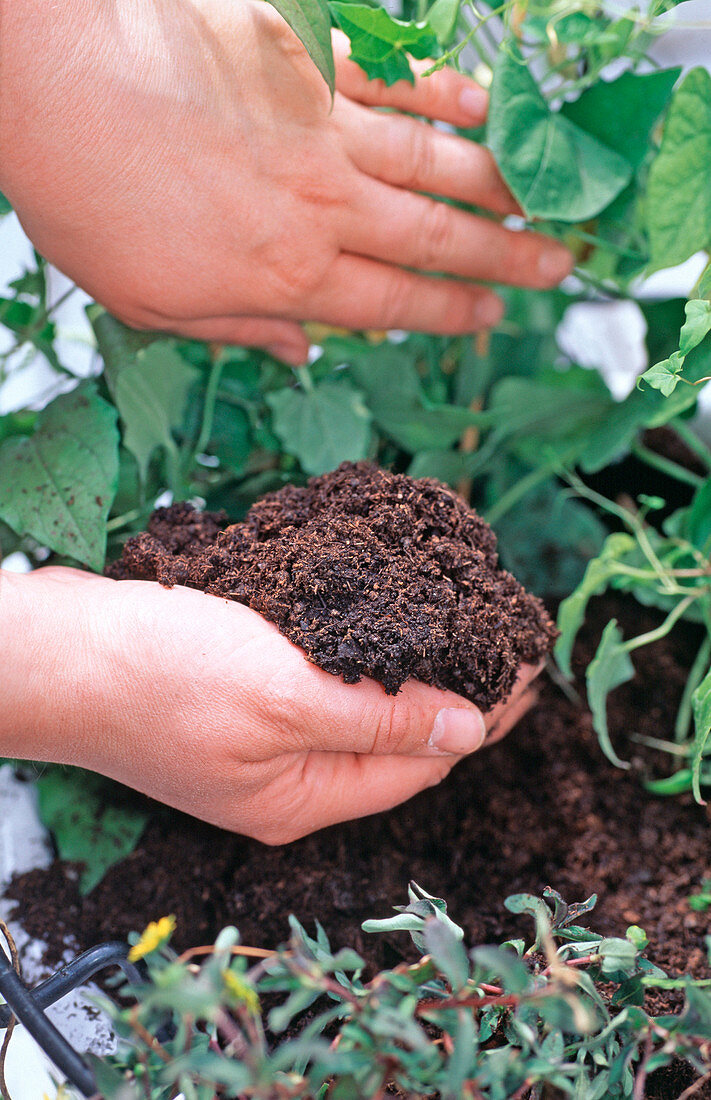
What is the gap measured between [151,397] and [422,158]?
377mm

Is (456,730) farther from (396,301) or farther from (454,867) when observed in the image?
(396,301)

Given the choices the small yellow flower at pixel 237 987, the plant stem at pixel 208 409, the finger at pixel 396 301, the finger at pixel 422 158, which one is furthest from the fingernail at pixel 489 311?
the small yellow flower at pixel 237 987

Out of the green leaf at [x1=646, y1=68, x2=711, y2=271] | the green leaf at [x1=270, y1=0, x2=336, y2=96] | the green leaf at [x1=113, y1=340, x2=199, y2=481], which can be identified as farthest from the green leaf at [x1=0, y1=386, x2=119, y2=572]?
the green leaf at [x1=646, y1=68, x2=711, y2=271]

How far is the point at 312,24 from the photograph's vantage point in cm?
63

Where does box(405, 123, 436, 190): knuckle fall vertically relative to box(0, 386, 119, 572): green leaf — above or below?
above

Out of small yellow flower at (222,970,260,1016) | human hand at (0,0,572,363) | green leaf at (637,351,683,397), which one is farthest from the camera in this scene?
human hand at (0,0,572,363)

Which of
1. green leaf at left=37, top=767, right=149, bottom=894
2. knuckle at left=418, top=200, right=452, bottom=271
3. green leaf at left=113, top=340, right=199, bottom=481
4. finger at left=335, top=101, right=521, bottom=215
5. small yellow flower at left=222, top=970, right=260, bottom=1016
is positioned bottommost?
green leaf at left=37, top=767, right=149, bottom=894

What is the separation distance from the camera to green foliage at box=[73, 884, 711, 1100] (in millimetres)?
338

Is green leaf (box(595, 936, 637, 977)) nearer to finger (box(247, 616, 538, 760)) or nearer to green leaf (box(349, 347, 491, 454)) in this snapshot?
finger (box(247, 616, 538, 760))

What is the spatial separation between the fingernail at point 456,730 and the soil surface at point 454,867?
0.19 meters

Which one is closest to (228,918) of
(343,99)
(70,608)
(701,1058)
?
(70,608)

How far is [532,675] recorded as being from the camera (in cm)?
72

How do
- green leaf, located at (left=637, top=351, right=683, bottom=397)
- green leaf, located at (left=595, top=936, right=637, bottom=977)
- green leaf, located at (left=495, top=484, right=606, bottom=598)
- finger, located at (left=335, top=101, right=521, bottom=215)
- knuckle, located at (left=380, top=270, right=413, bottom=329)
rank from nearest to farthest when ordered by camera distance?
green leaf, located at (left=595, top=936, right=637, bottom=977)
green leaf, located at (left=637, top=351, right=683, bottom=397)
finger, located at (left=335, top=101, right=521, bottom=215)
knuckle, located at (left=380, top=270, right=413, bottom=329)
green leaf, located at (left=495, top=484, right=606, bottom=598)

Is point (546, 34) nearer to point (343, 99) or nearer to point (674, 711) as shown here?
point (343, 99)
